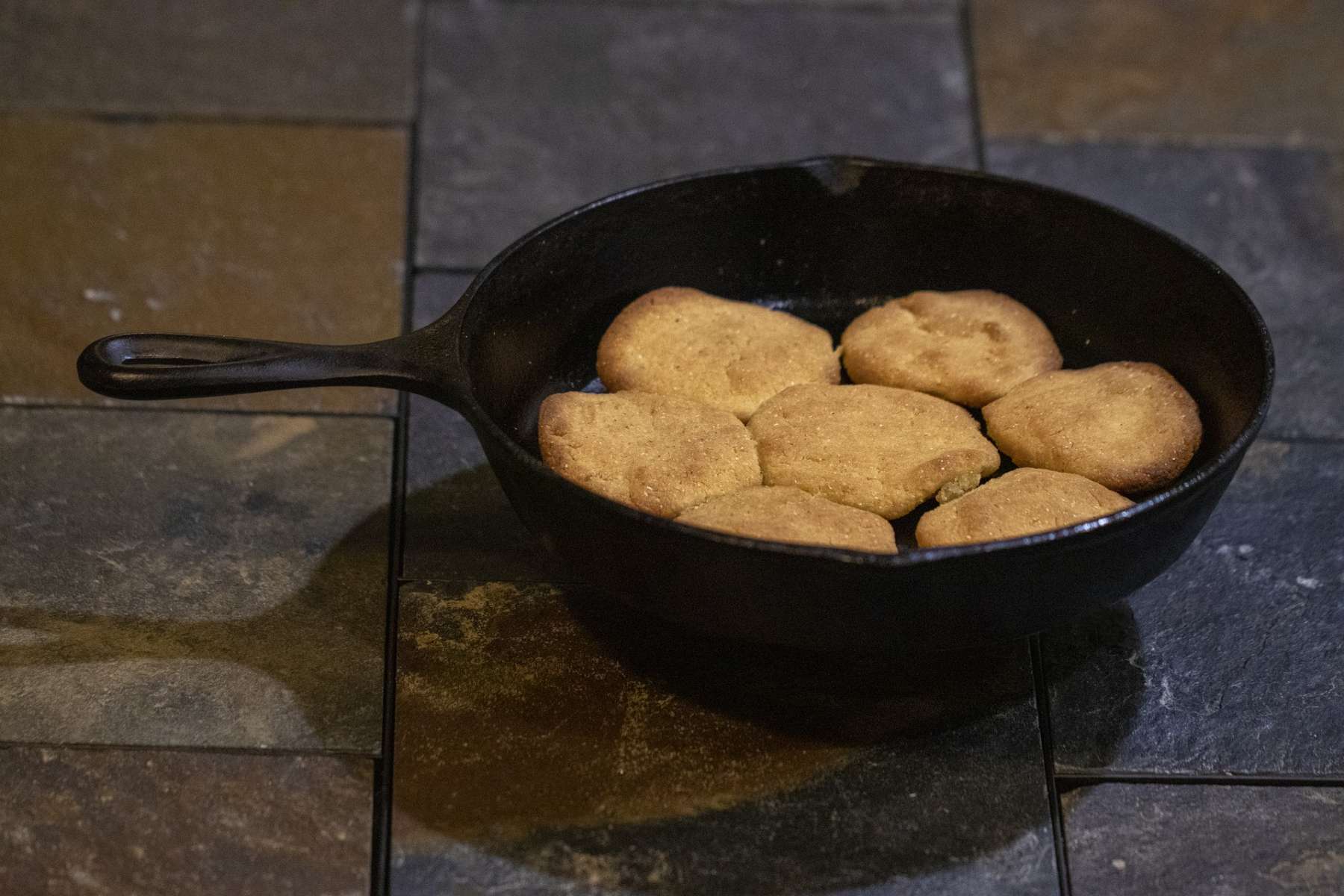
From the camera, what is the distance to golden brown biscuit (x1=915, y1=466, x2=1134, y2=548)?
3.73 ft

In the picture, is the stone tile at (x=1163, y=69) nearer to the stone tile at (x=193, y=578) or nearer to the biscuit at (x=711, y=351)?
the biscuit at (x=711, y=351)

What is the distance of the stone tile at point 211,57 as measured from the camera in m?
1.98

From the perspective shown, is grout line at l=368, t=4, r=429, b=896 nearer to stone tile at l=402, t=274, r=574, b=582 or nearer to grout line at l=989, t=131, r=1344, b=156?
stone tile at l=402, t=274, r=574, b=582

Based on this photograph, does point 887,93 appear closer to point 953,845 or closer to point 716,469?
point 716,469

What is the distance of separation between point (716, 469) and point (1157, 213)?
98 cm

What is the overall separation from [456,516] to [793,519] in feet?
1.40

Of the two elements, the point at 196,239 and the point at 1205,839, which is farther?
the point at 196,239

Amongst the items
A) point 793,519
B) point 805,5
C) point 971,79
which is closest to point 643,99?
point 805,5

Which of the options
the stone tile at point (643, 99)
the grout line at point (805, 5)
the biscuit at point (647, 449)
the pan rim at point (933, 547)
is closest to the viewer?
the pan rim at point (933, 547)

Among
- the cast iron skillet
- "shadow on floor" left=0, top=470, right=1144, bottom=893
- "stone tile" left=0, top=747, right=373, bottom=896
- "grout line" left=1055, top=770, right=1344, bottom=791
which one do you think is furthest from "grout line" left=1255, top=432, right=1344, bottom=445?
"stone tile" left=0, top=747, right=373, bottom=896

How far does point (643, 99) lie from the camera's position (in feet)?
6.77

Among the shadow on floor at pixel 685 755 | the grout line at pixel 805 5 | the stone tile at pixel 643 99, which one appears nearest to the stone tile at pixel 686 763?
the shadow on floor at pixel 685 755

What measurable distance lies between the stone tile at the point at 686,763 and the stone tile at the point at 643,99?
27.3 inches

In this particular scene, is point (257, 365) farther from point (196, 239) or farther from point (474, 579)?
point (196, 239)
